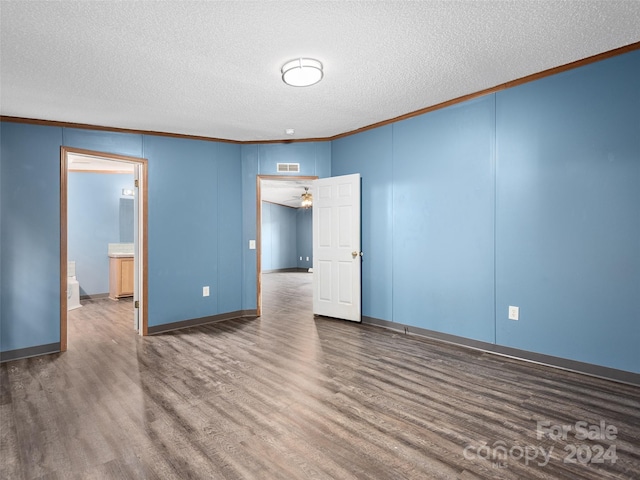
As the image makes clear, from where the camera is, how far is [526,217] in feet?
11.1

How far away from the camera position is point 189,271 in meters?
4.96

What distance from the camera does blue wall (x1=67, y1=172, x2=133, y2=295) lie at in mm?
6832

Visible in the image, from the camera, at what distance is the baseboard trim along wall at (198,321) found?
4645 millimetres

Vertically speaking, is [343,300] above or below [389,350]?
above

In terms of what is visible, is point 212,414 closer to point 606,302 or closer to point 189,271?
point 189,271

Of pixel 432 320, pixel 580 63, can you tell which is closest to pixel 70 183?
pixel 432 320

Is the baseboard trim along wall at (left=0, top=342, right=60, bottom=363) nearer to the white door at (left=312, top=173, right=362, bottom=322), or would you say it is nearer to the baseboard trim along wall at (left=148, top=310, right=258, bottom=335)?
the baseboard trim along wall at (left=148, top=310, right=258, bottom=335)

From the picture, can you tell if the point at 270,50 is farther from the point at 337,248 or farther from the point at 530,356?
the point at 530,356

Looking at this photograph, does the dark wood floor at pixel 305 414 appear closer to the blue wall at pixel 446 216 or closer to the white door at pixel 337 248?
the blue wall at pixel 446 216

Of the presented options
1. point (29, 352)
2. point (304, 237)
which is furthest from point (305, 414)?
point (304, 237)

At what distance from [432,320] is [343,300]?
1.34 metres

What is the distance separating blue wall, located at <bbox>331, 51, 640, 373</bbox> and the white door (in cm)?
42

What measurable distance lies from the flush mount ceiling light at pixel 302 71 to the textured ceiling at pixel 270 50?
9 centimetres

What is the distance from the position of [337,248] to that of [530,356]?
268cm
